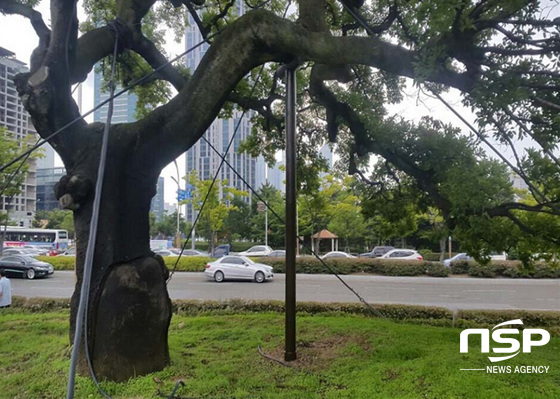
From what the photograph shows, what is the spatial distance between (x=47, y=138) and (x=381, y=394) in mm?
3988

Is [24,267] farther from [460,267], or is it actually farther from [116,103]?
[460,267]

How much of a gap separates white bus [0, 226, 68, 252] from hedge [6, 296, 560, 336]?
33.7 meters

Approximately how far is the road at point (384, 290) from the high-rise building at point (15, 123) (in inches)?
224

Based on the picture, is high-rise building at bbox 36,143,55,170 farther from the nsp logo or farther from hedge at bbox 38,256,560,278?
hedge at bbox 38,256,560,278

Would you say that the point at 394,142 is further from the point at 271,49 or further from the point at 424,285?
the point at 424,285

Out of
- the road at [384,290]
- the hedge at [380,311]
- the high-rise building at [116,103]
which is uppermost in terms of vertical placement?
the high-rise building at [116,103]

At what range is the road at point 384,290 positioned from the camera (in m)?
12.7

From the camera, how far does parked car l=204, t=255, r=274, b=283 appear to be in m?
17.7

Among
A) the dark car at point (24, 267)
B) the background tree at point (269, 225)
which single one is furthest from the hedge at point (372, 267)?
the background tree at point (269, 225)

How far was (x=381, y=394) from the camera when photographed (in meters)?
3.54

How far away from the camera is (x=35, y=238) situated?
38844 mm

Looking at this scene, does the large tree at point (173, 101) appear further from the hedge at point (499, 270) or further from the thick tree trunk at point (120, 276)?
the hedge at point (499, 270)

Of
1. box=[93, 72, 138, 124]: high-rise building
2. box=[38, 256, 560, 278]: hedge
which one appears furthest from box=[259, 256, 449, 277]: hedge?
box=[93, 72, 138, 124]: high-rise building

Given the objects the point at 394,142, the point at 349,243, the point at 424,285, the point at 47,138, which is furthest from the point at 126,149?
the point at 349,243
